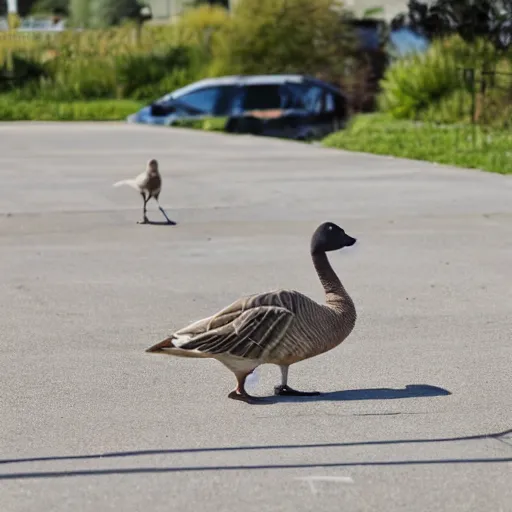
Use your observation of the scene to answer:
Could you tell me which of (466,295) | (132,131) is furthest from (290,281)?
(132,131)

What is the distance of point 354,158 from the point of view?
2542 cm

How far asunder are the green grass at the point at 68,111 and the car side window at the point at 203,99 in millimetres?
4030

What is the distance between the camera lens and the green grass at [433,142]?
78.4 ft

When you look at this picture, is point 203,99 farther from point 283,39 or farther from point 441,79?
point 441,79

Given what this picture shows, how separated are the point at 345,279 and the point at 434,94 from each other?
23560mm

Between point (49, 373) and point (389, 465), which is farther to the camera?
point (49, 373)

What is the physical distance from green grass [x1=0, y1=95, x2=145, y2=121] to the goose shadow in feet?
107

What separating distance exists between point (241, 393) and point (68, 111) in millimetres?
34355

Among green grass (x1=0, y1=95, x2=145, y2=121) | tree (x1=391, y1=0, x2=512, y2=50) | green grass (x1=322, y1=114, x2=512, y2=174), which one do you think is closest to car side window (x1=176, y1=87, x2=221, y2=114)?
green grass (x1=322, y1=114, x2=512, y2=174)

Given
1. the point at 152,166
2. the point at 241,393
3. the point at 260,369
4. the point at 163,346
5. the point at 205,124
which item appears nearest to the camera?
the point at 163,346

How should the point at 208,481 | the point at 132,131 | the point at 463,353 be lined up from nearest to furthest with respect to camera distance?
the point at 208,481 < the point at 463,353 < the point at 132,131

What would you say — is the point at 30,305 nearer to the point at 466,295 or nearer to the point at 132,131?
the point at 466,295

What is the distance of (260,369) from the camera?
8680 millimetres

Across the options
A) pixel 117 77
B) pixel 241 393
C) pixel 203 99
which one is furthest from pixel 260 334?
pixel 117 77
